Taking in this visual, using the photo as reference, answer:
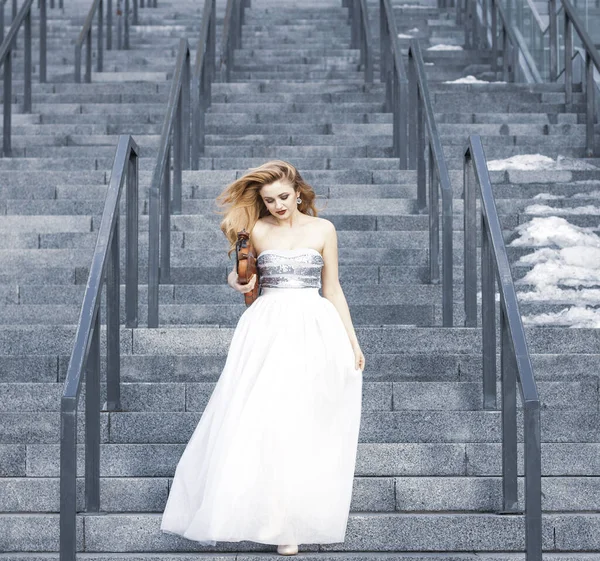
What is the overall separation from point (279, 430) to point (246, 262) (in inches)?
25.4

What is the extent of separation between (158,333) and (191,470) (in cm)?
148

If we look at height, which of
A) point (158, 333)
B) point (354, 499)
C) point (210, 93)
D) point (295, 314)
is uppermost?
point (210, 93)

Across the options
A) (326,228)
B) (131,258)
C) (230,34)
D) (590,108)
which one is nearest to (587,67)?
(590,108)

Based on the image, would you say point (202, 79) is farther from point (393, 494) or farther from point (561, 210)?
point (393, 494)

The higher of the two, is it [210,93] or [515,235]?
[210,93]

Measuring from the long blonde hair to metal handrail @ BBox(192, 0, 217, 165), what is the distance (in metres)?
3.61

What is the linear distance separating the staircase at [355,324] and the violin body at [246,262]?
821 mm

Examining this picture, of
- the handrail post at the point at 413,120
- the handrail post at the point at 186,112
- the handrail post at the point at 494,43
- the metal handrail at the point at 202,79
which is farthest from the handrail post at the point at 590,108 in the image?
the handrail post at the point at 186,112

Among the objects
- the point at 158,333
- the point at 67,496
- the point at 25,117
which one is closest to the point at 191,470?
the point at 67,496

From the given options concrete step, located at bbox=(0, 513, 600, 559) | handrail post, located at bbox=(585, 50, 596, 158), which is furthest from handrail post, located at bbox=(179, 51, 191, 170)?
concrete step, located at bbox=(0, 513, 600, 559)

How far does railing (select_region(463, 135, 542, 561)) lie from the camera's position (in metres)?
4.05

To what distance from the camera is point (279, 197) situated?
456 cm

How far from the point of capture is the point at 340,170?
805 centimetres

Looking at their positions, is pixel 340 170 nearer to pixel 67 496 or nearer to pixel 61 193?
pixel 61 193
